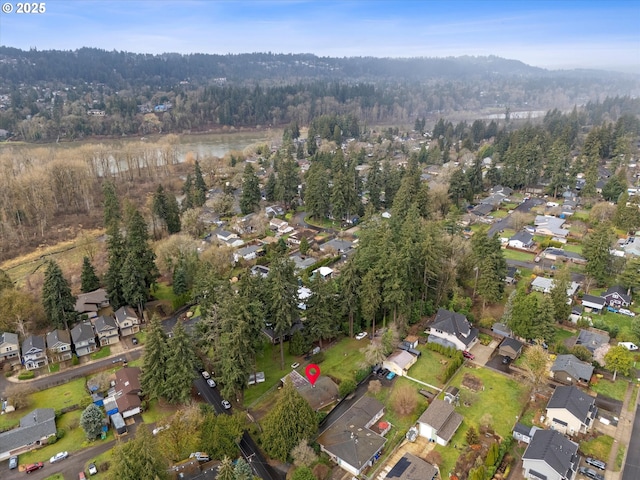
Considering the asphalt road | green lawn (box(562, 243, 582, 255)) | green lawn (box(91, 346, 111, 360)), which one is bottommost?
green lawn (box(91, 346, 111, 360))

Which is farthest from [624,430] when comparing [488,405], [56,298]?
[56,298]

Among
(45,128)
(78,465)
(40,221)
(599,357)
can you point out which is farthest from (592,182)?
(45,128)

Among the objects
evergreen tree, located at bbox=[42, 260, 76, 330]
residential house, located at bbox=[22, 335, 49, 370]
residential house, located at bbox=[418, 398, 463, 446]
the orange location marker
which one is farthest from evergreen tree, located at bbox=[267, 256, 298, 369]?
residential house, located at bbox=[22, 335, 49, 370]

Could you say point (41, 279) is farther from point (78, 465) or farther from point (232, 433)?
point (232, 433)

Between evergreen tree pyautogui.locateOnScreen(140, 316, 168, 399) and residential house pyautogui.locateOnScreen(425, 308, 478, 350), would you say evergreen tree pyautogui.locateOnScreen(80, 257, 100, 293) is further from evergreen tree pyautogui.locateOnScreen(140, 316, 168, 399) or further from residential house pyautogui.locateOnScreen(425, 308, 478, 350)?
residential house pyautogui.locateOnScreen(425, 308, 478, 350)

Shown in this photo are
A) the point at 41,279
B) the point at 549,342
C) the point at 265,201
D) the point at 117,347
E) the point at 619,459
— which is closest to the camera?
the point at 619,459

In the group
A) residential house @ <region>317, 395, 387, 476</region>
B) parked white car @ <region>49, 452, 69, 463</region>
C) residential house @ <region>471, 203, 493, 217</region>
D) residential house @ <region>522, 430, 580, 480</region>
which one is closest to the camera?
residential house @ <region>522, 430, 580, 480</region>

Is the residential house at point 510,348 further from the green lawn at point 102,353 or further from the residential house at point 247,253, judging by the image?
the green lawn at point 102,353
